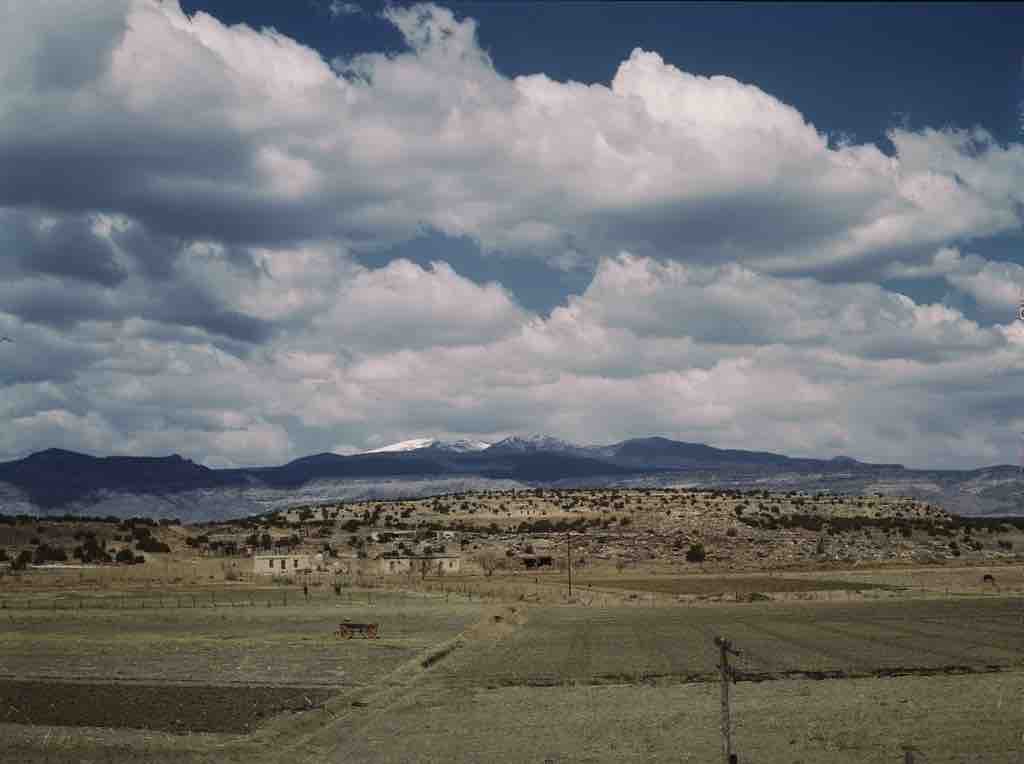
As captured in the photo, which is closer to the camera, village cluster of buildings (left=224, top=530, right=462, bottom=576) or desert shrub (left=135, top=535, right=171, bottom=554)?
village cluster of buildings (left=224, top=530, right=462, bottom=576)

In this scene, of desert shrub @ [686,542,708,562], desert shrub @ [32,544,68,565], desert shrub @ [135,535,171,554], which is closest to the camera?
desert shrub @ [32,544,68,565]

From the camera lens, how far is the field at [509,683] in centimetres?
3186

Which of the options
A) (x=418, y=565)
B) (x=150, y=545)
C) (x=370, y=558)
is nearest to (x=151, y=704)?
(x=418, y=565)

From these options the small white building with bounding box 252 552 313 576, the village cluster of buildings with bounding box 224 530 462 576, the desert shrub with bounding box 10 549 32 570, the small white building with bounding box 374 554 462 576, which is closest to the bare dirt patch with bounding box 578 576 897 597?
the small white building with bounding box 374 554 462 576

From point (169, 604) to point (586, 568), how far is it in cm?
5596

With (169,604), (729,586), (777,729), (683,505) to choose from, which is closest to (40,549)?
(169,604)

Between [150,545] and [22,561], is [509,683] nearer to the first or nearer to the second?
[22,561]

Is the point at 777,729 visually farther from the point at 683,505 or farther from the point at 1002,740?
the point at 683,505

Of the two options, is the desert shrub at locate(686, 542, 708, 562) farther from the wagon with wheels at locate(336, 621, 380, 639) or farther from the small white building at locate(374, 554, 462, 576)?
the wagon with wheels at locate(336, 621, 380, 639)

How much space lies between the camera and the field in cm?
3186

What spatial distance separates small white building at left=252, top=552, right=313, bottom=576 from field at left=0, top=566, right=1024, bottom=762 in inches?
1595

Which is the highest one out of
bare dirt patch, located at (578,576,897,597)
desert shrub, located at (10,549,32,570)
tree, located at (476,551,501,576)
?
desert shrub, located at (10,549,32,570)

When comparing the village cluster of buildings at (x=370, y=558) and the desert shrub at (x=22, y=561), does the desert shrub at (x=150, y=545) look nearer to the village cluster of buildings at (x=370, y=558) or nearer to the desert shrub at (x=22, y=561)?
the village cluster of buildings at (x=370, y=558)

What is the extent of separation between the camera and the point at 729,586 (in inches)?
4173
